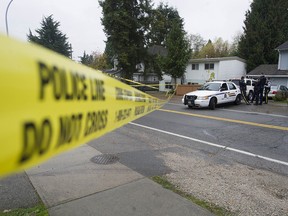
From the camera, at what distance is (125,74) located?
37094 millimetres

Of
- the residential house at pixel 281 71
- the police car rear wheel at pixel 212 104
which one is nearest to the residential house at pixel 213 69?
the residential house at pixel 281 71

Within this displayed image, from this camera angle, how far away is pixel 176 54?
99.1 feet

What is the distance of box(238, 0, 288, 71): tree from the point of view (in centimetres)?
4088

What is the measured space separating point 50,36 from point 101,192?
50894 mm

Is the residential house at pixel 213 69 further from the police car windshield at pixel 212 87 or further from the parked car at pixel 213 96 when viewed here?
the police car windshield at pixel 212 87

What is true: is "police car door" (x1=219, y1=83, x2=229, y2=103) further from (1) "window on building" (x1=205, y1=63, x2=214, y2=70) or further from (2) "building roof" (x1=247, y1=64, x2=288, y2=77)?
(1) "window on building" (x1=205, y1=63, x2=214, y2=70)

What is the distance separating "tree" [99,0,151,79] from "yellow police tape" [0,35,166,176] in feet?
113

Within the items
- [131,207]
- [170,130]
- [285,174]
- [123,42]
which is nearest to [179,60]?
[123,42]

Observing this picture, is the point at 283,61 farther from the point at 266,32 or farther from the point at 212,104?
the point at 212,104

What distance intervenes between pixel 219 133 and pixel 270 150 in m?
2.35

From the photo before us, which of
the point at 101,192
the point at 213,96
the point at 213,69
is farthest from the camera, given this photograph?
the point at 213,69

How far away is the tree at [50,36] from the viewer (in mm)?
49188

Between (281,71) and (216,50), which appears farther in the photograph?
(216,50)

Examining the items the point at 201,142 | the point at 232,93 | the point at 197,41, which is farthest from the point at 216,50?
the point at 201,142
